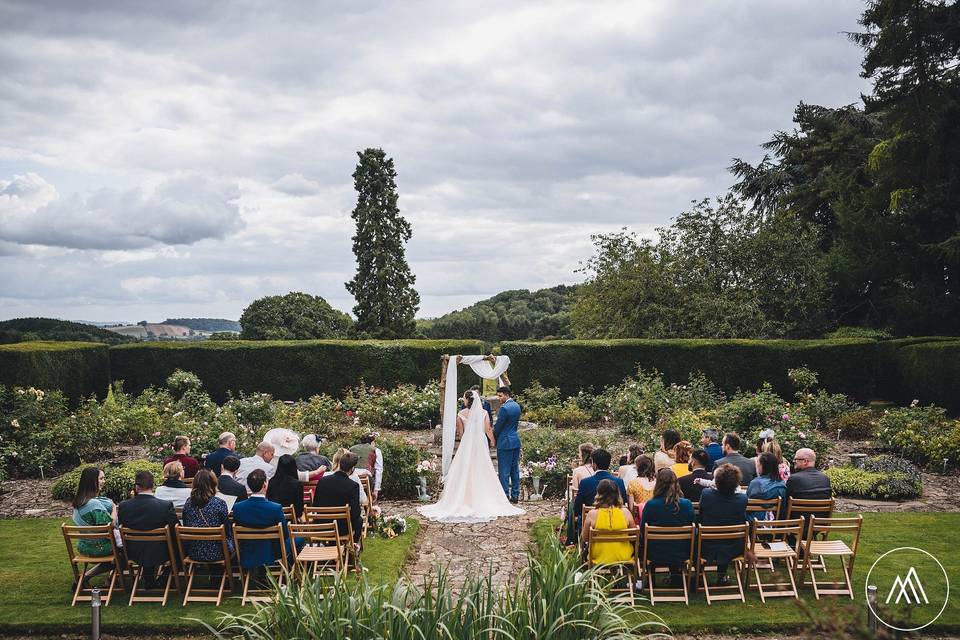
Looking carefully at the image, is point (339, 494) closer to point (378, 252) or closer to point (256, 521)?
point (256, 521)

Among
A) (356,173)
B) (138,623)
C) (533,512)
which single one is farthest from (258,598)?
(356,173)

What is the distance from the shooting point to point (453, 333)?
46938mm

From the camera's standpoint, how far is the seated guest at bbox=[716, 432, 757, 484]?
27.3ft

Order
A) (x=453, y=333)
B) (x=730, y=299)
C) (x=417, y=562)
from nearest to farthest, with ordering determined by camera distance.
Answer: (x=417, y=562), (x=730, y=299), (x=453, y=333)

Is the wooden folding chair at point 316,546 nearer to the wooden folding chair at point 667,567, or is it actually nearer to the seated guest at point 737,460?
the wooden folding chair at point 667,567

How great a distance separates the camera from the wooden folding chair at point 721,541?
675 cm

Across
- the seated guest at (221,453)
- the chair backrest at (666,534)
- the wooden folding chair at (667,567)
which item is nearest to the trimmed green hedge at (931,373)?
the wooden folding chair at (667,567)

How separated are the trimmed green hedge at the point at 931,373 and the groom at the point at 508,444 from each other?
1160 centimetres

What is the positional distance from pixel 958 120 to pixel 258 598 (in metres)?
20.8

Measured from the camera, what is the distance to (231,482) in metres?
7.92

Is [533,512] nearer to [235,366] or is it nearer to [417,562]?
[417,562]

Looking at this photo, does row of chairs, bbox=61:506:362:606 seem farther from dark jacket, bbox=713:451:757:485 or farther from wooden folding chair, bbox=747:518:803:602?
dark jacket, bbox=713:451:757:485

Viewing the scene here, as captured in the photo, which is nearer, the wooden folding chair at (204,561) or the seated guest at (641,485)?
the wooden folding chair at (204,561)

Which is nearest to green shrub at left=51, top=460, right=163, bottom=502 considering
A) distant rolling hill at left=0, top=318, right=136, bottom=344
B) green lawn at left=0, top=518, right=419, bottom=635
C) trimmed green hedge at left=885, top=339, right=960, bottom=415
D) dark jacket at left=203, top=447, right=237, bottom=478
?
green lawn at left=0, top=518, right=419, bottom=635
